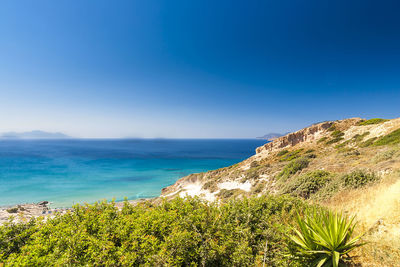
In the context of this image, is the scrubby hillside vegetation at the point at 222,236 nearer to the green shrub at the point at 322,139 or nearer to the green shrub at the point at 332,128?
the green shrub at the point at 322,139

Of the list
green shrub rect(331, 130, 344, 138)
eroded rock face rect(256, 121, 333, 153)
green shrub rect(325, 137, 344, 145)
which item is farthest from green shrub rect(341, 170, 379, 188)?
eroded rock face rect(256, 121, 333, 153)

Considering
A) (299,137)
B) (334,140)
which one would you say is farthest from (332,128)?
(334,140)

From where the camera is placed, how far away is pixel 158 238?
3.81 metres

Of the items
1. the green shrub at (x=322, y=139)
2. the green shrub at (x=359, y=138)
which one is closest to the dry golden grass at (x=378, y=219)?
the green shrub at (x=359, y=138)

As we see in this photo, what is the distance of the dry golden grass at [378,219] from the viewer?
Answer: 3061mm

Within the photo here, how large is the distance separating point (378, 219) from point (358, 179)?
4.45 meters

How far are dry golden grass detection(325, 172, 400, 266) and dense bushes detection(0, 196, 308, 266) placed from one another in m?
1.48

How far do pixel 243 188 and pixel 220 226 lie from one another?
675 inches

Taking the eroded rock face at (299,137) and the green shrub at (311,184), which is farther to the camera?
the eroded rock face at (299,137)

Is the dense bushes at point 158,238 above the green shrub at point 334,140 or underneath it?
underneath

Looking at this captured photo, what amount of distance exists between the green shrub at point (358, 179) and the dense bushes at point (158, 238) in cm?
467

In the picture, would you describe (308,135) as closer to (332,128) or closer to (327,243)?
(332,128)

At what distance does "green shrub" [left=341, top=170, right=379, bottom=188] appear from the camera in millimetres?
7137

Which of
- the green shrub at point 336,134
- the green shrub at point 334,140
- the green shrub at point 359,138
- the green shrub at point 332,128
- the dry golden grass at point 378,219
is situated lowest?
the dry golden grass at point 378,219
